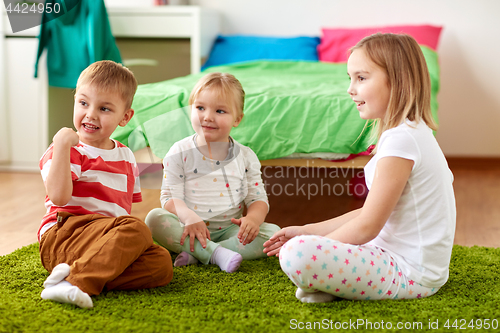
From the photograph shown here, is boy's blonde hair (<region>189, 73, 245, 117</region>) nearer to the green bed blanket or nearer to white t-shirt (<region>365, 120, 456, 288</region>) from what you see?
the green bed blanket

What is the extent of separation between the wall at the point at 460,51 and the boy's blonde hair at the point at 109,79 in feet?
7.09

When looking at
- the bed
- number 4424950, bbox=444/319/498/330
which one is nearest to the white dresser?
the bed

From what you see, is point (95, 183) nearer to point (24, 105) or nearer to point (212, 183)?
point (212, 183)

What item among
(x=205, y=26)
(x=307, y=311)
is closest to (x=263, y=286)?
(x=307, y=311)

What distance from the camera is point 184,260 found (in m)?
1.21

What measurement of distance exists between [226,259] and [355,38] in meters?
1.98

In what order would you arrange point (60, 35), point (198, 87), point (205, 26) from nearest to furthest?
1. point (198, 87)
2. point (60, 35)
3. point (205, 26)

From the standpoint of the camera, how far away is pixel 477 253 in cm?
132

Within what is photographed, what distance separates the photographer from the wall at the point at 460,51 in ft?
9.37

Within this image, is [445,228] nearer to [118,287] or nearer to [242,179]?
[242,179]

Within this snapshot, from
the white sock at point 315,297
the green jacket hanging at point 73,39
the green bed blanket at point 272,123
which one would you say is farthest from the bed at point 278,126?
the green jacket hanging at point 73,39

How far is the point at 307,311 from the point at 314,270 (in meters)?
0.08

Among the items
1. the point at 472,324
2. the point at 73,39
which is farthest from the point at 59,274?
the point at 73,39

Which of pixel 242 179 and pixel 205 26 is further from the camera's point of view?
pixel 205 26
